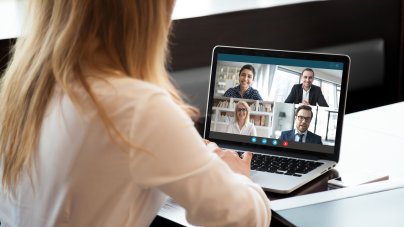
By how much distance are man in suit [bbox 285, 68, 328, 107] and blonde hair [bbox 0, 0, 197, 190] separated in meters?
0.49

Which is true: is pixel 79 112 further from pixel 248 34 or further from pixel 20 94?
pixel 248 34

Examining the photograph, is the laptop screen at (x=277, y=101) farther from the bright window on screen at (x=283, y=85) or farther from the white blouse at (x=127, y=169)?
the white blouse at (x=127, y=169)

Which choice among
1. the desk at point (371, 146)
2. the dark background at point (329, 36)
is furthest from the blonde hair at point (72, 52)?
the dark background at point (329, 36)

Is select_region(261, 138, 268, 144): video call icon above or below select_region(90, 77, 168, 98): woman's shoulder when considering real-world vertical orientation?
below

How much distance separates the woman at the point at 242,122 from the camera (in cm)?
170

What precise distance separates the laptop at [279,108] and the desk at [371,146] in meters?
0.06

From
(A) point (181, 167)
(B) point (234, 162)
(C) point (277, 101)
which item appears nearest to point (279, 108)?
(C) point (277, 101)

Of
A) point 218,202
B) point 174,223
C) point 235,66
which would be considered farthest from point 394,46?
point 218,202

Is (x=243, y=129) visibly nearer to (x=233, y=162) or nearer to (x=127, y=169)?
(x=233, y=162)

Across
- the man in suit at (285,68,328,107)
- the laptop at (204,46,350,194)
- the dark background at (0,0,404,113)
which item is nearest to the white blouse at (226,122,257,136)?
the laptop at (204,46,350,194)

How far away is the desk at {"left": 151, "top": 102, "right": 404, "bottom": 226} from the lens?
1.60 metres

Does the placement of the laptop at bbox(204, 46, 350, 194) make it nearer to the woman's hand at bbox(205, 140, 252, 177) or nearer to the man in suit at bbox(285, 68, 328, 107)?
the man in suit at bbox(285, 68, 328, 107)

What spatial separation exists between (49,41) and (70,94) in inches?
4.7

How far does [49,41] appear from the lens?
3.84 ft
